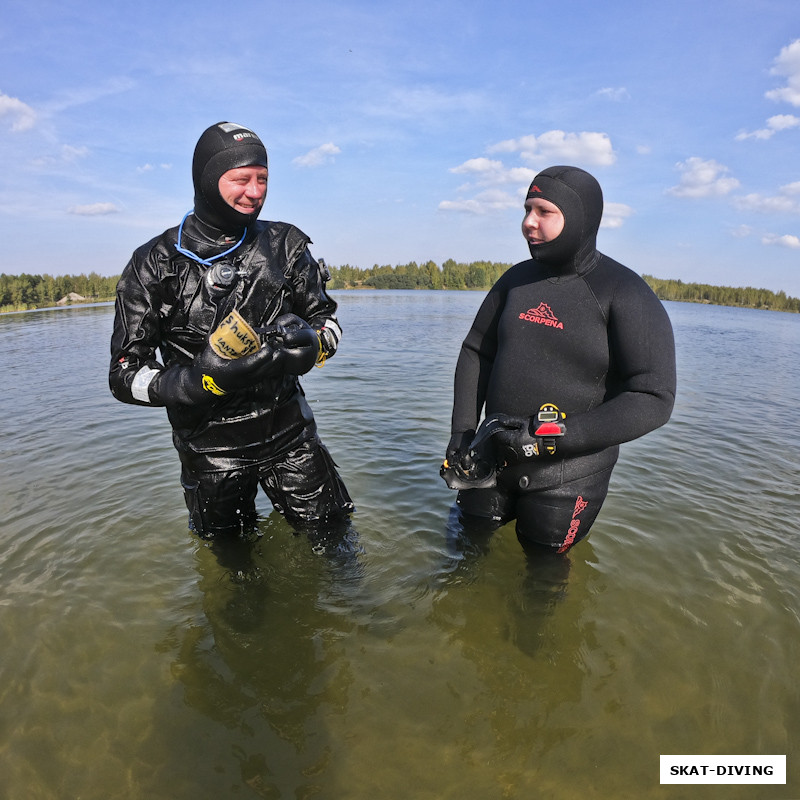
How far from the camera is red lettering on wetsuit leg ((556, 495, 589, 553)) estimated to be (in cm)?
282

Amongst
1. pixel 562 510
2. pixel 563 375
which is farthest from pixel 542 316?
pixel 562 510

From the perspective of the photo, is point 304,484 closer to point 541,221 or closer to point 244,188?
point 244,188

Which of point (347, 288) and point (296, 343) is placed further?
point (347, 288)

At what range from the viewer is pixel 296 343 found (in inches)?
104

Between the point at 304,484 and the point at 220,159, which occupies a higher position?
the point at 220,159

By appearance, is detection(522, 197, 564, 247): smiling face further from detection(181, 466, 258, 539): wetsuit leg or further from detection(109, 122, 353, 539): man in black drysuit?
detection(181, 466, 258, 539): wetsuit leg

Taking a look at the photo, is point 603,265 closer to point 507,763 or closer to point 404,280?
point 507,763

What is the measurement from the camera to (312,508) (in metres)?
3.30

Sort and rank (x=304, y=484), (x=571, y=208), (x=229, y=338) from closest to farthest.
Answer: (x=229, y=338) → (x=571, y=208) → (x=304, y=484)

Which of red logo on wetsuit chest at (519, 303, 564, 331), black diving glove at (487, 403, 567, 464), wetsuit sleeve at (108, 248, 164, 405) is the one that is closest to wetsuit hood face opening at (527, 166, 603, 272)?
red logo on wetsuit chest at (519, 303, 564, 331)

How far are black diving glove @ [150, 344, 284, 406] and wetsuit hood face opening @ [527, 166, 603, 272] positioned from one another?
145 centimetres

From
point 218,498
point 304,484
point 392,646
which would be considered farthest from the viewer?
point 304,484

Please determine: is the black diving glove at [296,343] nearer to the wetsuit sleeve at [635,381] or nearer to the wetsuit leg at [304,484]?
the wetsuit leg at [304,484]

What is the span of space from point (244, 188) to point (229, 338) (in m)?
0.86
